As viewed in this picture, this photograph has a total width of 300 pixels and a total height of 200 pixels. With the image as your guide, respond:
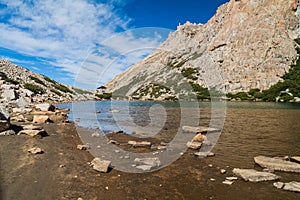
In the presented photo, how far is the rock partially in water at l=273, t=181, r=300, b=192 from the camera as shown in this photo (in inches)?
368

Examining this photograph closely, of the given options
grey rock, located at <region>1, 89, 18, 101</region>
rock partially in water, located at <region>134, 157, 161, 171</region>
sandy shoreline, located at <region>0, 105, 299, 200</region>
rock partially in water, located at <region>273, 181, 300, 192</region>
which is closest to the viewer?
sandy shoreline, located at <region>0, 105, 299, 200</region>

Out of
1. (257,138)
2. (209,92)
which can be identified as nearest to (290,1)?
(209,92)

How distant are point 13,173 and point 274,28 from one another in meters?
198

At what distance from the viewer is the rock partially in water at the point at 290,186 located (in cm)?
936

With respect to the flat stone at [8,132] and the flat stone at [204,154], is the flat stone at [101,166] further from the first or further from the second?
the flat stone at [8,132]

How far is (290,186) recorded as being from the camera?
9.58m

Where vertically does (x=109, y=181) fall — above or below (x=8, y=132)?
below

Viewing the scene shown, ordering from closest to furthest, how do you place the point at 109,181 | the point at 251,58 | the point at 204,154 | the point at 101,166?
the point at 109,181
the point at 101,166
the point at 204,154
the point at 251,58

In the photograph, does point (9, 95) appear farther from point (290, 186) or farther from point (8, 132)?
point (290, 186)

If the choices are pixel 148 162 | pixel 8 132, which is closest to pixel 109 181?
pixel 148 162

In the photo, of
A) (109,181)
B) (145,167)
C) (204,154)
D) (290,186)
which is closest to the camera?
(290,186)

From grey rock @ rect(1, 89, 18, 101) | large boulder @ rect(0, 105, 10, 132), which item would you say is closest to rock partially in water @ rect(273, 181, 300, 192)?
large boulder @ rect(0, 105, 10, 132)

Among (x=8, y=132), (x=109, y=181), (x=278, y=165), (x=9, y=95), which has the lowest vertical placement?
(x=109, y=181)

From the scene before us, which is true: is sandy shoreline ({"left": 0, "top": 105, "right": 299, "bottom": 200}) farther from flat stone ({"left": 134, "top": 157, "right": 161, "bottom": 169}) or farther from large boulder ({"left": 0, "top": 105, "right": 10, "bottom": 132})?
large boulder ({"left": 0, "top": 105, "right": 10, "bottom": 132})
